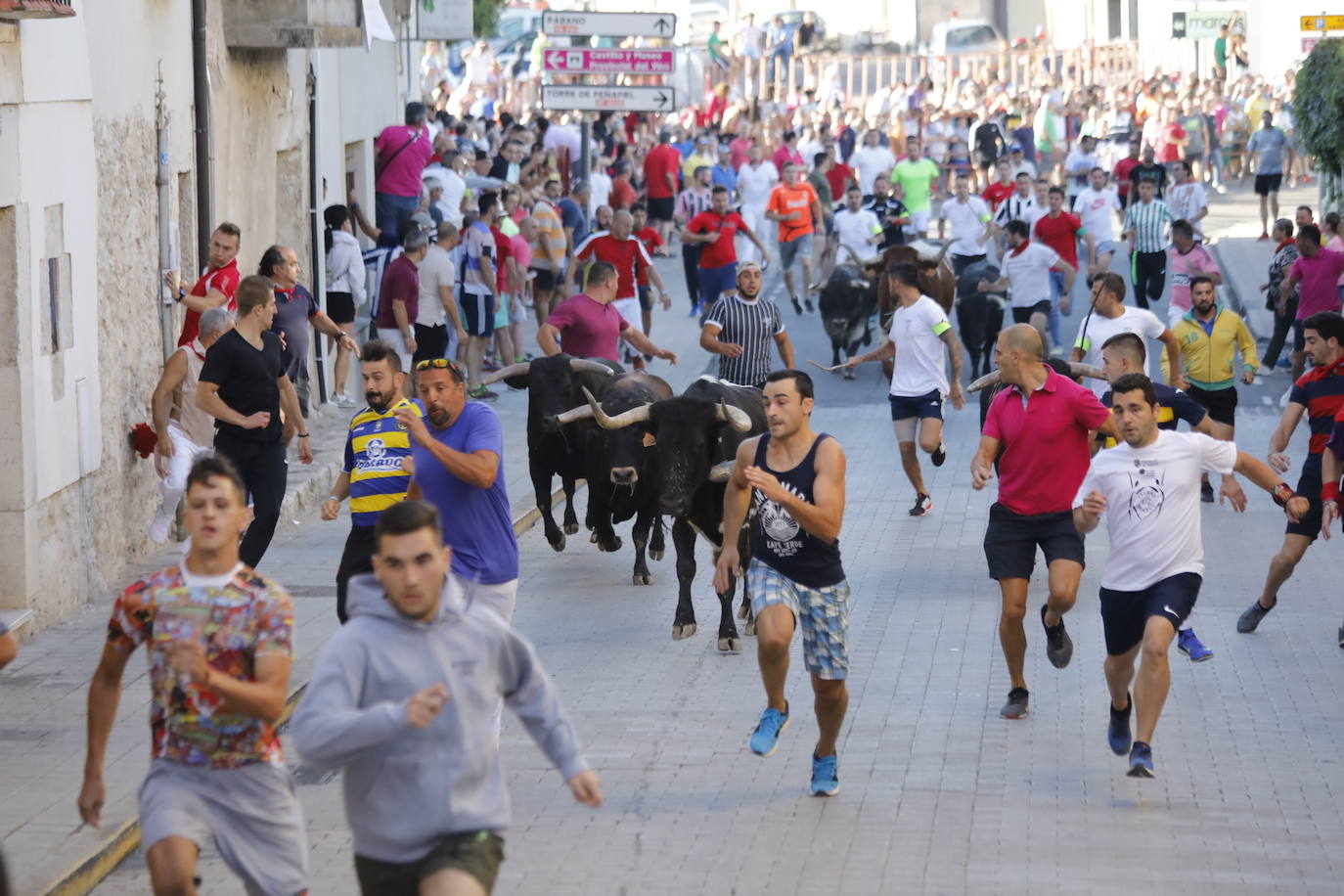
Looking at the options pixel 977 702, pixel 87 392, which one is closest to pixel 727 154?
pixel 87 392

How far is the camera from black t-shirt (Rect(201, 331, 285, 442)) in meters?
11.3

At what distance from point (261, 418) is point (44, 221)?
6.69 feet

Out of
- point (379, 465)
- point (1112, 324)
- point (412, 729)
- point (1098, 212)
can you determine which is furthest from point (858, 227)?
point (412, 729)

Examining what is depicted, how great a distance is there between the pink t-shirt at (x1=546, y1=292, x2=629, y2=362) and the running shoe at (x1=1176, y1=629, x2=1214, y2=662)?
5.91 m

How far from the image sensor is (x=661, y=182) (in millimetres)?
34062

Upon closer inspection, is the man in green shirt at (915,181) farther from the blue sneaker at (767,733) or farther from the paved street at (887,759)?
the blue sneaker at (767,733)

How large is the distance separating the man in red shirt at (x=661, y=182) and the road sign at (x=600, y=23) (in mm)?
8209

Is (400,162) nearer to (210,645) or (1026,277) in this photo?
(1026,277)

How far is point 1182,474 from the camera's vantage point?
29.7 ft

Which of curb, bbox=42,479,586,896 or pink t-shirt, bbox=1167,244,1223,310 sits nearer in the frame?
curb, bbox=42,479,586,896

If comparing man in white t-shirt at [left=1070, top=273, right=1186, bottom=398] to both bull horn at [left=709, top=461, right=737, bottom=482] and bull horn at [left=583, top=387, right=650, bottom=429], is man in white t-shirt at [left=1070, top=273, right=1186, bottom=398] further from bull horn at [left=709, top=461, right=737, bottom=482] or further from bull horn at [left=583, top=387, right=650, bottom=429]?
bull horn at [left=583, top=387, right=650, bottom=429]

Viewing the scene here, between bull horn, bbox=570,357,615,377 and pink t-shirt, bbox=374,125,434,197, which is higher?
pink t-shirt, bbox=374,125,434,197

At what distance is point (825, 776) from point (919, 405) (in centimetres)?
716

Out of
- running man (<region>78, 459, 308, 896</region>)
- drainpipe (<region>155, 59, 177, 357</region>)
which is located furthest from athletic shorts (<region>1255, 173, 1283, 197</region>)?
running man (<region>78, 459, 308, 896</region>)
